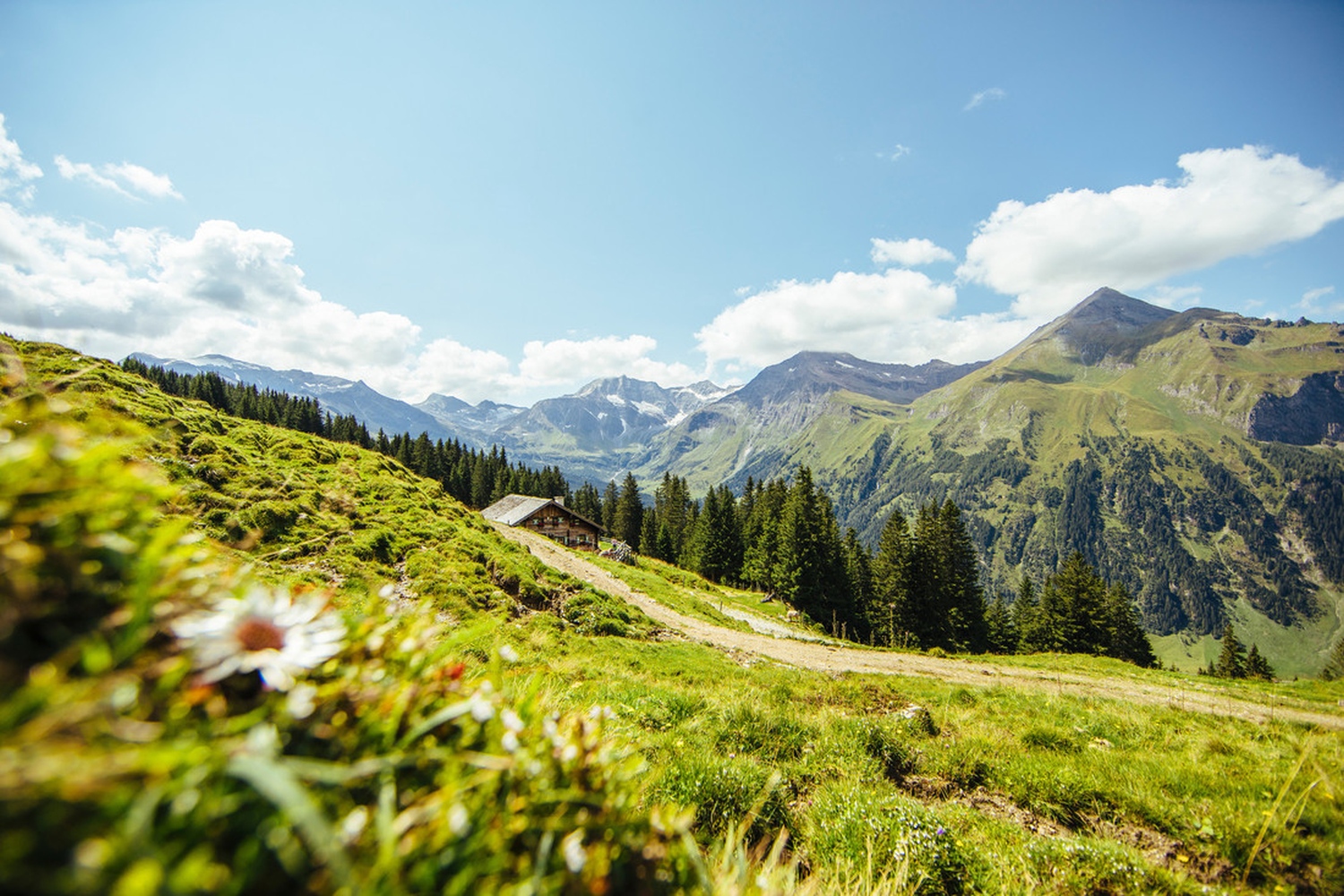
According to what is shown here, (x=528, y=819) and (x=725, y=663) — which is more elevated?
(x=528, y=819)

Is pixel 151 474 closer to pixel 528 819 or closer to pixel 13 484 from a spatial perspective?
pixel 13 484

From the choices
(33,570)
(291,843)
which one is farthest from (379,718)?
(33,570)

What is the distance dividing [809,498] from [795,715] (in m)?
50.0

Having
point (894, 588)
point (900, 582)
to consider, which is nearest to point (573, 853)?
point (900, 582)

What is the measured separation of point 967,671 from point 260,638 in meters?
28.4

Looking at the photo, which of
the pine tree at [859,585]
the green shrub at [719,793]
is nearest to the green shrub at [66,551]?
the green shrub at [719,793]

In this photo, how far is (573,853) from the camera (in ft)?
4.35

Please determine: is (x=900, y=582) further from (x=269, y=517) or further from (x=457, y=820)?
(x=457, y=820)

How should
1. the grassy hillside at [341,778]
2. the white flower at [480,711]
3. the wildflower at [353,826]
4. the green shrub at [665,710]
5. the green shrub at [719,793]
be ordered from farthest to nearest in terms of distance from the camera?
the green shrub at [665,710], the green shrub at [719,793], the white flower at [480,711], the wildflower at [353,826], the grassy hillside at [341,778]

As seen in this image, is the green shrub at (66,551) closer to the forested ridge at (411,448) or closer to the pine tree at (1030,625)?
the pine tree at (1030,625)

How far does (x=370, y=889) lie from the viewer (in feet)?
3.21

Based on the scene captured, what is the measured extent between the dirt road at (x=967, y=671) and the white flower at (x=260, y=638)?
71.0 ft

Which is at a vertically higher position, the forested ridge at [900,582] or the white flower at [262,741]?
the white flower at [262,741]

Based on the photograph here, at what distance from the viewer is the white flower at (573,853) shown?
131 centimetres
